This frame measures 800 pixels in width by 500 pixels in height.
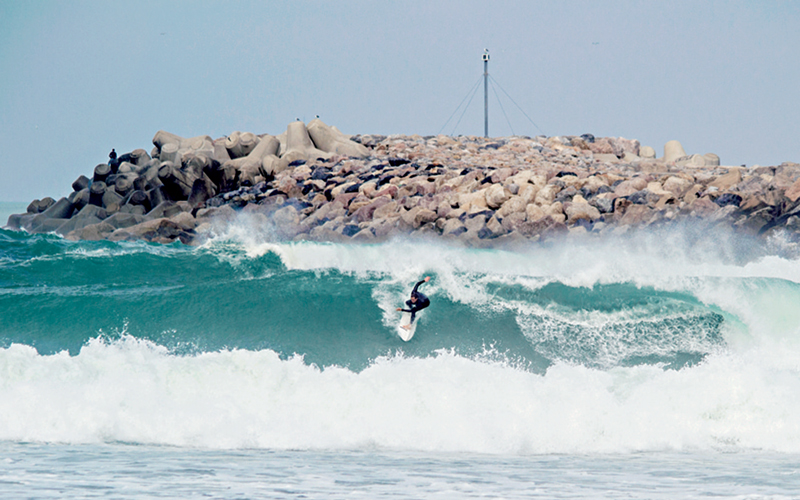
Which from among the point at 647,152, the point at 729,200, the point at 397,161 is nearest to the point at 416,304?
the point at 729,200

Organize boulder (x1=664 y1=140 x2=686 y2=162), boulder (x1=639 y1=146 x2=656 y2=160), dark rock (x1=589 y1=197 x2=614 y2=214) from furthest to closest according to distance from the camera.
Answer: boulder (x1=639 y1=146 x2=656 y2=160)
boulder (x1=664 y1=140 x2=686 y2=162)
dark rock (x1=589 y1=197 x2=614 y2=214)

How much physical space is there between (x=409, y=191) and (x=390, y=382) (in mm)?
14765

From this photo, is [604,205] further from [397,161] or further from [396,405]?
[396,405]

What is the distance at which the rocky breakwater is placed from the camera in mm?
18500

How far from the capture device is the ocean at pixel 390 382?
552 cm

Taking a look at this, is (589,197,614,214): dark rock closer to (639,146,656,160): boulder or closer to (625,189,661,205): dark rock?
(625,189,661,205): dark rock

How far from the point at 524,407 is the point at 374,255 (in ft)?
15.9

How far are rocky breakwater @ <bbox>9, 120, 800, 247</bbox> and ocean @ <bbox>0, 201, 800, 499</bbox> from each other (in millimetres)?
6950

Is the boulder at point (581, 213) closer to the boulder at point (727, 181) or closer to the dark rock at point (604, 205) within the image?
the dark rock at point (604, 205)

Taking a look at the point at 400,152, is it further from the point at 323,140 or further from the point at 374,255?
the point at 374,255

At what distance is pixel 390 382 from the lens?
25.0 feet

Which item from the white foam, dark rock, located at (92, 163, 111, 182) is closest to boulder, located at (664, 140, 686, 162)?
dark rock, located at (92, 163, 111, 182)

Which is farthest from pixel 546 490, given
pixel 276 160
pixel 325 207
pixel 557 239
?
pixel 276 160

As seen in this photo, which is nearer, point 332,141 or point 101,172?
point 101,172
